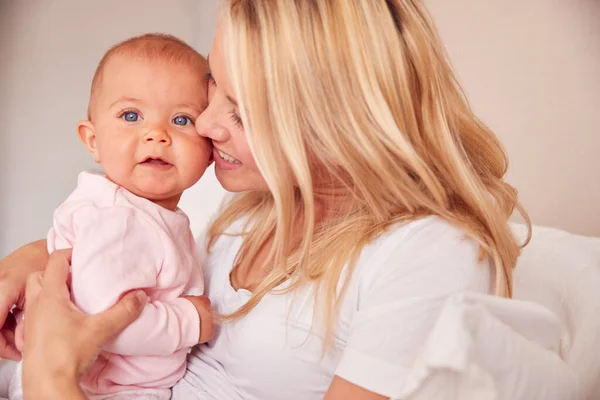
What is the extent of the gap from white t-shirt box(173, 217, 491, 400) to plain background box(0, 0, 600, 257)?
0.47 metres

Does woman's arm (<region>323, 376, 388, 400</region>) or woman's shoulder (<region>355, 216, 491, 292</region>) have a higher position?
woman's shoulder (<region>355, 216, 491, 292</region>)

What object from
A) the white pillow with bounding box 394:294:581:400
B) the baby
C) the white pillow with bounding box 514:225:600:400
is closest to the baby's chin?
the baby

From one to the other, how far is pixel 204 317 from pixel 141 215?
19 cm

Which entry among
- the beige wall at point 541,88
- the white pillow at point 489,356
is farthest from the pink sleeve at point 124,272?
Result: the beige wall at point 541,88

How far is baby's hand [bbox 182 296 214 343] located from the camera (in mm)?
1029

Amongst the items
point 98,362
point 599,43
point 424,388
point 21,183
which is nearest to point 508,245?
point 424,388

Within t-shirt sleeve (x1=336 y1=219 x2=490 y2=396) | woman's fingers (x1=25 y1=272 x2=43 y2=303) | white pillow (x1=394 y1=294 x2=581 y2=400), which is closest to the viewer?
white pillow (x1=394 y1=294 x2=581 y2=400)

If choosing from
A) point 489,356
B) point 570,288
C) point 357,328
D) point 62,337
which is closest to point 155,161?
point 62,337

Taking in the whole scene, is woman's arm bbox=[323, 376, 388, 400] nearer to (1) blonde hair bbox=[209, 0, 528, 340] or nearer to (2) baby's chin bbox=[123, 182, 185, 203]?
(1) blonde hair bbox=[209, 0, 528, 340]

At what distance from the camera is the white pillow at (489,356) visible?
0.68m

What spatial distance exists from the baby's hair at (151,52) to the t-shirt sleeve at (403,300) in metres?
0.48

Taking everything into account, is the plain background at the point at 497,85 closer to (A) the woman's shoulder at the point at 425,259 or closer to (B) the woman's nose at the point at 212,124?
(A) the woman's shoulder at the point at 425,259

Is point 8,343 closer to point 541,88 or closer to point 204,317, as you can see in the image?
point 204,317

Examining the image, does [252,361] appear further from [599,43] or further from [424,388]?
[599,43]
